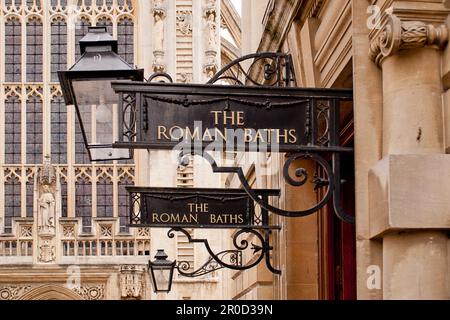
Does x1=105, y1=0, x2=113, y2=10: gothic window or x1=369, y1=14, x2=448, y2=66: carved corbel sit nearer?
x1=369, y1=14, x2=448, y2=66: carved corbel

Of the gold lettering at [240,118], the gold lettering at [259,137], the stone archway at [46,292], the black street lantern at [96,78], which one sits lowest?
the stone archway at [46,292]

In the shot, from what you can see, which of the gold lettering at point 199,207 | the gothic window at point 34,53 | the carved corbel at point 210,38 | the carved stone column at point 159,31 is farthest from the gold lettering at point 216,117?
the gothic window at point 34,53

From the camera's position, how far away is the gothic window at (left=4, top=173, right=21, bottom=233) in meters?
33.2

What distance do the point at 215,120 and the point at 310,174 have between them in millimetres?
2614

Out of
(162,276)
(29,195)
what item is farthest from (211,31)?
(162,276)

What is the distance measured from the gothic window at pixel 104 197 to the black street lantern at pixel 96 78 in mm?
26410

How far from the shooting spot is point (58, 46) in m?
33.8

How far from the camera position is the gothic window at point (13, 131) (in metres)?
33.4

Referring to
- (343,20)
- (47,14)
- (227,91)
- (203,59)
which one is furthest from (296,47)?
(47,14)

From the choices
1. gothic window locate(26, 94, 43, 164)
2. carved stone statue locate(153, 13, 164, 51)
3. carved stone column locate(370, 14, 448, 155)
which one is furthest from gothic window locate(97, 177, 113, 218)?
carved stone column locate(370, 14, 448, 155)

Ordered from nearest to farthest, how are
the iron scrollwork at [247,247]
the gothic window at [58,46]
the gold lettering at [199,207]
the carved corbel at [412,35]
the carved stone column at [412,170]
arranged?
the carved stone column at [412,170] < the carved corbel at [412,35] < the iron scrollwork at [247,247] < the gold lettering at [199,207] < the gothic window at [58,46]

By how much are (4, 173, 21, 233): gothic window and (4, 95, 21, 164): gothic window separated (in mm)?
557

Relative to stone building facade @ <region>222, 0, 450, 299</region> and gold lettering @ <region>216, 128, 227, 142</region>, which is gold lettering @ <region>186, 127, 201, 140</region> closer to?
gold lettering @ <region>216, 128, 227, 142</region>

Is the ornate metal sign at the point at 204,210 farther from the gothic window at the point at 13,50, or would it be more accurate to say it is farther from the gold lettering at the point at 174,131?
the gothic window at the point at 13,50
